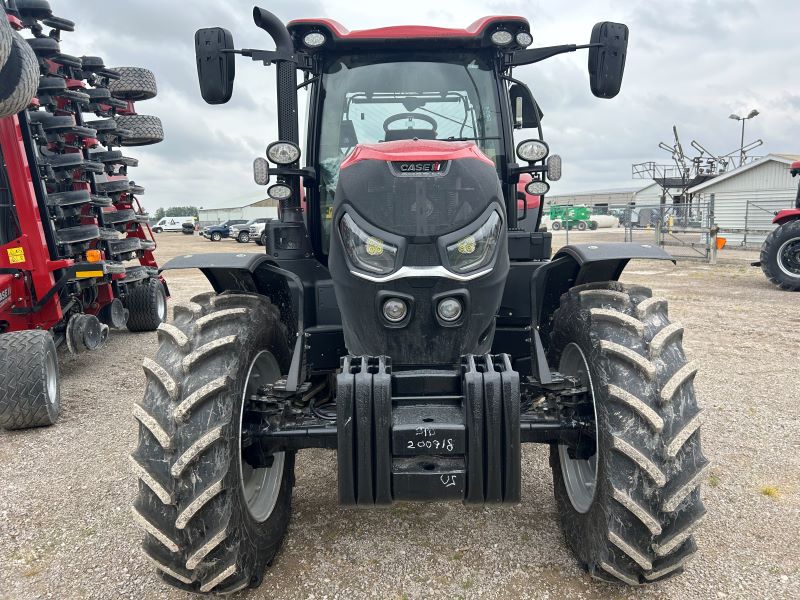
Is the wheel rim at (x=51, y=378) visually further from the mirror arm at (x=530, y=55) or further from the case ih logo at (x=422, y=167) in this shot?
the mirror arm at (x=530, y=55)

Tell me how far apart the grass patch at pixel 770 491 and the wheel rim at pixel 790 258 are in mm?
10035

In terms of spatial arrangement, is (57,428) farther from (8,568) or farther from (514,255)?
(514,255)

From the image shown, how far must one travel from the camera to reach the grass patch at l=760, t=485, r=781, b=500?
357 centimetres

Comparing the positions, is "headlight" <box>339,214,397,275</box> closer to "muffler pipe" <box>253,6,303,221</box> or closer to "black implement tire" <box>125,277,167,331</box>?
"muffler pipe" <box>253,6,303,221</box>

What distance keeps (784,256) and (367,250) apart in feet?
40.7

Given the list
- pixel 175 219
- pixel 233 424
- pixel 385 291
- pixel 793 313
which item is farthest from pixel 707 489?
pixel 175 219

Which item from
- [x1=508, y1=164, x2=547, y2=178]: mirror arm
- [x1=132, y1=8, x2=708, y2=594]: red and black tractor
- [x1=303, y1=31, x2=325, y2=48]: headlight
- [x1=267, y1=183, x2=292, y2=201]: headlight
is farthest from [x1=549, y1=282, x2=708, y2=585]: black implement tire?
[x1=303, y1=31, x2=325, y2=48]: headlight

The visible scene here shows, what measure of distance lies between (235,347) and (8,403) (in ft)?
10.8

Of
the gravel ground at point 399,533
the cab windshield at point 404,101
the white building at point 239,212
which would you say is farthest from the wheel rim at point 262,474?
the white building at point 239,212

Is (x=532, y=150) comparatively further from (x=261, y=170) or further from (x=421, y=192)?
(x=261, y=170)

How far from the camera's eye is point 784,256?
1195 cm

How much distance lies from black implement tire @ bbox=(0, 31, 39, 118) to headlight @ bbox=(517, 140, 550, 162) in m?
3.70

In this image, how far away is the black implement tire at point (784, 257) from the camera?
11766mm

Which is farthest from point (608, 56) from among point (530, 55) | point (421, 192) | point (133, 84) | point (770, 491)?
point (133, 84)
